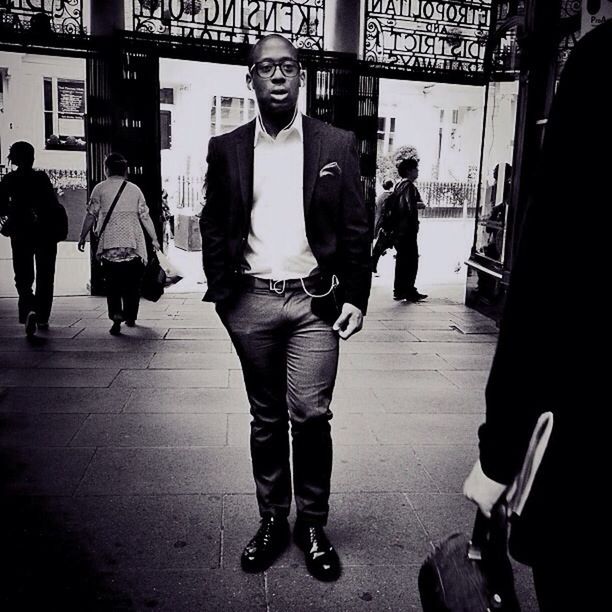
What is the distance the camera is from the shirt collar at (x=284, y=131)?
9.43ft

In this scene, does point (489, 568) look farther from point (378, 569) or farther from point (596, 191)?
point (378, 569)

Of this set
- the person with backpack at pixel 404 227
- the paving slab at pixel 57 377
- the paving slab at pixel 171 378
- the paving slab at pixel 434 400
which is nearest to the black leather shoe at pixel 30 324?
the paving slab at pixel 57 377

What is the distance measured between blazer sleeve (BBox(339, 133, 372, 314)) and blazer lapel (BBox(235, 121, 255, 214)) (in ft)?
1.24

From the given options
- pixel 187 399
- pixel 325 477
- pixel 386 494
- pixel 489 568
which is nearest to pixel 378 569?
pixel 325 477

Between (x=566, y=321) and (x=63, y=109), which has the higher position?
(x=63, y=109)

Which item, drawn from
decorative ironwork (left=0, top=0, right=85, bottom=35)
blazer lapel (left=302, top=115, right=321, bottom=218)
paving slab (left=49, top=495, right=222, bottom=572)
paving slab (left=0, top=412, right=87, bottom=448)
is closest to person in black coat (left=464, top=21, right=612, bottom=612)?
blazer lapel (left=302, top=115, right=321, bottom=218)

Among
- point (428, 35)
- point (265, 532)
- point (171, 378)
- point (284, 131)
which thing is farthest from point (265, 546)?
point (428, 35)

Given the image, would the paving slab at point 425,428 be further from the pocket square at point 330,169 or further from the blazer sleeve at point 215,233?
the pocket square at point 330,169

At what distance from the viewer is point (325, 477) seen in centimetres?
300

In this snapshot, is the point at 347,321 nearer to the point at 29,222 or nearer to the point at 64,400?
the point at 64,400

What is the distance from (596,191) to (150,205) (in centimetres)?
914

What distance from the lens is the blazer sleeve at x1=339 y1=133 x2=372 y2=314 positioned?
2.90 m

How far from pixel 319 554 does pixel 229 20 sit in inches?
343

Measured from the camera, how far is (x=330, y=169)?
283cm
